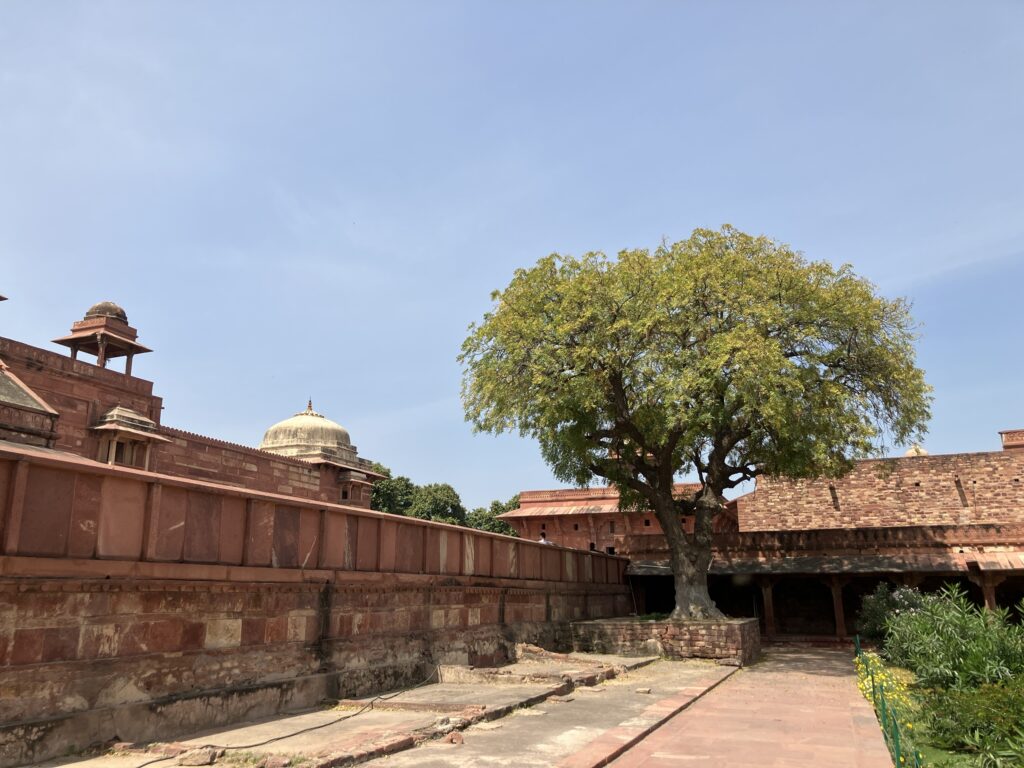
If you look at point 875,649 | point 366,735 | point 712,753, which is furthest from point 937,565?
point 366,735

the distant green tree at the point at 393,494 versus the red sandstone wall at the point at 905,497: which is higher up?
the distant green tree at the point at 393,494

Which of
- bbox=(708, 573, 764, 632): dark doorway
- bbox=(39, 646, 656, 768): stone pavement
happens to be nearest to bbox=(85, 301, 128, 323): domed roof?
bbox=(39, 646, 656, 768): stone pavement

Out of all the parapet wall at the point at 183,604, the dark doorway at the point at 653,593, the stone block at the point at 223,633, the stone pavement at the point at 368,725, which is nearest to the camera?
the stone pavement at the point at 368,725

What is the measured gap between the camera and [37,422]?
1317 cm

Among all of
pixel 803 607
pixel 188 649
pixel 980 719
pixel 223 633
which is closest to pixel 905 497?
pixel 803 607

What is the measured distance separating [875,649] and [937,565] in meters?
3.58

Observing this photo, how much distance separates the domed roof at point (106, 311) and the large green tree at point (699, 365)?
937 centimetres

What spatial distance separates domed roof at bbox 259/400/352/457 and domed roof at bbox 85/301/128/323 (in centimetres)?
853

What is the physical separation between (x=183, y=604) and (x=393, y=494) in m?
43.9

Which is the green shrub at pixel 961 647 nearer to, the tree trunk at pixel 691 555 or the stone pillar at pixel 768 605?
the tree trunk at pixel 691 555

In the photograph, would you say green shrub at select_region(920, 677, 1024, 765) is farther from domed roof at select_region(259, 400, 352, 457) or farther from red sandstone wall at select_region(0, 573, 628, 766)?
domed roof at select_region(259, 400, 352, 457)

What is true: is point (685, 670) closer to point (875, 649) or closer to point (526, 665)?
point (526, 665)

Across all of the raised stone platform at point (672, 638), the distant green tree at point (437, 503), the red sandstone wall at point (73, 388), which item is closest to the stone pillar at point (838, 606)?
the raised stone platform at point (672, 638)

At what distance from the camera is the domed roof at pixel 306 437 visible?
27828 mm
